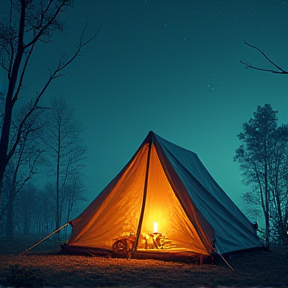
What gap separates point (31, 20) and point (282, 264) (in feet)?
20.4

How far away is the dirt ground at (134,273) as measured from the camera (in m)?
3.86

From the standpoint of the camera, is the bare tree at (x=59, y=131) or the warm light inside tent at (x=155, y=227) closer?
the warm light inside tent at (x=155, y=227)

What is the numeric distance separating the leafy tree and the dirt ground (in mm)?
10423

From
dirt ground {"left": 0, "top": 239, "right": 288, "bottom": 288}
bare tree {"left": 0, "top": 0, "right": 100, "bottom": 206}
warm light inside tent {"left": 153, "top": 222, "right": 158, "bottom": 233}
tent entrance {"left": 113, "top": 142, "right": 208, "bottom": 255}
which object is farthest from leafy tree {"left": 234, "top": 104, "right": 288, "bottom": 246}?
bare tree {"left": 0, "top": 0, "right": 100, "bottom": 206}

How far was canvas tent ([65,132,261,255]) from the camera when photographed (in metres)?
6.33

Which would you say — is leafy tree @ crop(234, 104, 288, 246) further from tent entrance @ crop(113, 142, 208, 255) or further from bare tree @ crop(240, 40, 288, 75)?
bare tree @ crop(240, 40, 288, 75)

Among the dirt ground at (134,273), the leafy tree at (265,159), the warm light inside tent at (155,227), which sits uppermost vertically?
the leafy tree at (265,159)

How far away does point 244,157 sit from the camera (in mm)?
17016

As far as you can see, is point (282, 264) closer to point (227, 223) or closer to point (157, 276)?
point (227, 223)

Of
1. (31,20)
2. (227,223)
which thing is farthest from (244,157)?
(31,20)

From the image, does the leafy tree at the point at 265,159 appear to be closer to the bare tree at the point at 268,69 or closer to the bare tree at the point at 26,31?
the bare tree at the point at 26,31

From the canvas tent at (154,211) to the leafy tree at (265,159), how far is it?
29.4ft

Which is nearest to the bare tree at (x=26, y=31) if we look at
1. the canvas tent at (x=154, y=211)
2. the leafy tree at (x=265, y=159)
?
the canvas tent at (x=154, y=211)

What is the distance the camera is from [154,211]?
7.62 meters
